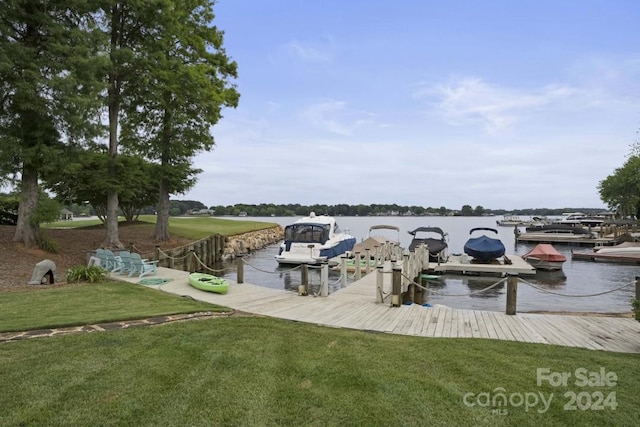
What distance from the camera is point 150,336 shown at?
6.85m

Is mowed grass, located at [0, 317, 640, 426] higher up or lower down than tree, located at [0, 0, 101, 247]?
lower down

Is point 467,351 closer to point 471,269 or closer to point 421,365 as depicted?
point 421,365

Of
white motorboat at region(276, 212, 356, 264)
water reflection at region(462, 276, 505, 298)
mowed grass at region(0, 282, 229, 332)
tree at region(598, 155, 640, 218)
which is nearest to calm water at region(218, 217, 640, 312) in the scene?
water reflection at region(462, 276, 505, 298)

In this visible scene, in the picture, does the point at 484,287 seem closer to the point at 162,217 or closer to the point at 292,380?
the point at 292,380

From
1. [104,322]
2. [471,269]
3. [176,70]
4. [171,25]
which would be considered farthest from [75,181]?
[471,269]

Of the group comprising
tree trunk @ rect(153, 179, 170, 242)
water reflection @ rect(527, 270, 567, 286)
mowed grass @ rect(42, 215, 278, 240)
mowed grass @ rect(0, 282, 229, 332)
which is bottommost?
water reflection @ rect(527, 270, 567, 286)

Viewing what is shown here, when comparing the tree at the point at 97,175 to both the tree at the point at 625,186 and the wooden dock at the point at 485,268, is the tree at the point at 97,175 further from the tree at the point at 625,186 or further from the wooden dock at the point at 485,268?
the tree at the point at 625,186

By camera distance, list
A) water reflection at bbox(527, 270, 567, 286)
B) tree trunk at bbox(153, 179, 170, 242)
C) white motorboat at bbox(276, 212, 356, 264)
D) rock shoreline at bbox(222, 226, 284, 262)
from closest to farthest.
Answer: water reflection at bbox(527, 270, 567, 286) < white motorboat at bbox(276, 212, 356, 264) < tree trunk at bbox(153, 179, 170, 242) < rock shoreline at bbox(222, 226, 284, 262)

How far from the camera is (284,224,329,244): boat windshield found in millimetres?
25812

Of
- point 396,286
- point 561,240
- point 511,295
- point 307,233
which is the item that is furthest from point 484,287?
point 561,240

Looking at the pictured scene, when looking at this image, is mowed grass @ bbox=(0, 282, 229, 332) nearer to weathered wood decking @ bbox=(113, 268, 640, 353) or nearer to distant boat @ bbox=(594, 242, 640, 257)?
weathered wood decking @ bbox=(113, 268, 640, 353)

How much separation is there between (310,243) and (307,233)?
3.31 ft

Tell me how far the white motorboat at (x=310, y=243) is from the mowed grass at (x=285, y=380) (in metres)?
17.3

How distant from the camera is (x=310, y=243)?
25359 mm
